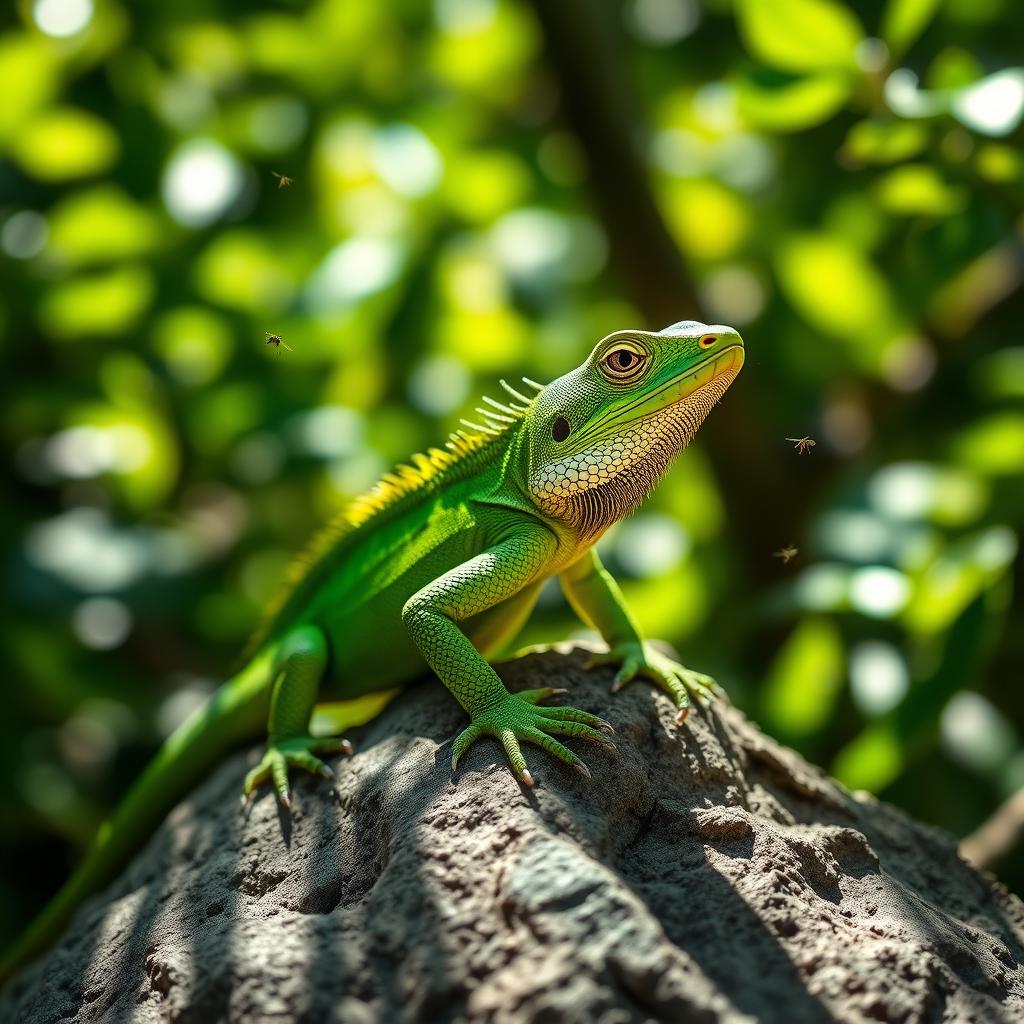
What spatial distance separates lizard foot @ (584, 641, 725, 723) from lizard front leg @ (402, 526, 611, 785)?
0.38 meters

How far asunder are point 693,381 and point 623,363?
25 centimetres

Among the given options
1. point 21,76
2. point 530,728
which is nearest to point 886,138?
point 530,728

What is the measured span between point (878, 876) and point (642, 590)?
10.0 ft

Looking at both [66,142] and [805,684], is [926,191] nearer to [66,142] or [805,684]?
[805,684]

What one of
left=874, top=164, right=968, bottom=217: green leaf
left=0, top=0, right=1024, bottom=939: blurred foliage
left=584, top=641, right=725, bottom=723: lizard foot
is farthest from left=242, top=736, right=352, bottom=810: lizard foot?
left=874, top=164, right=968, bottom=217: green leaf

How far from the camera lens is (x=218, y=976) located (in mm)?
2982

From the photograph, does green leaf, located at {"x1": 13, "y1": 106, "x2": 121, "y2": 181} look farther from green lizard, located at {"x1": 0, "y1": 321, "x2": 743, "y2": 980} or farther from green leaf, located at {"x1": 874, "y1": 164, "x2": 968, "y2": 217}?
green leaf, located at {"x1": 874, "y1": 164, "x2": 968, "y2": 217}

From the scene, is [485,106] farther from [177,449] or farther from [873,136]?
[873,136]

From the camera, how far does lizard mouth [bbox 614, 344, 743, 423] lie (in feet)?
11.7

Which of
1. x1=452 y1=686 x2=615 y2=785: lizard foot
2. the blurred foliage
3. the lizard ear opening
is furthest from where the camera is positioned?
the blurred foliage

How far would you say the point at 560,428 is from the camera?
3846 mm

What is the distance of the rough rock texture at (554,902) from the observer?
8.73 ft

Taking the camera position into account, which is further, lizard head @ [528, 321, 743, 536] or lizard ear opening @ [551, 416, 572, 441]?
lizard ear opening @ [551, 416, 572, 441]

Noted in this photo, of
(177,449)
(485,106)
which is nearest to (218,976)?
(177,449)
